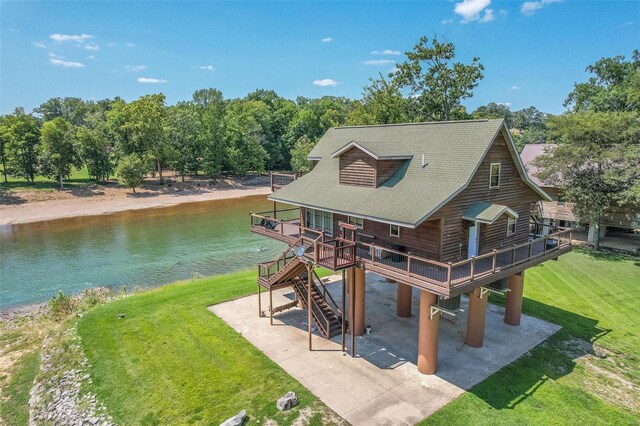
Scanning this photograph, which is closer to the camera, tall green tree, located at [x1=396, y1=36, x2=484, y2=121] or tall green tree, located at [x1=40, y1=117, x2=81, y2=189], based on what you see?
tall green tree, located at [x1=396, y1=36, x2=484, y2=121]

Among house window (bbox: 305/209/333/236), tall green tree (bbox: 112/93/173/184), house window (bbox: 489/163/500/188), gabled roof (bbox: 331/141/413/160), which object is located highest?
tall green tree (bbox: 112/93/173/184)

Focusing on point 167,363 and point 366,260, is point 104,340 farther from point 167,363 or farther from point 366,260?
point 366,260

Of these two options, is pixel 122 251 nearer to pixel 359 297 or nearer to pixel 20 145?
pixel 359 297

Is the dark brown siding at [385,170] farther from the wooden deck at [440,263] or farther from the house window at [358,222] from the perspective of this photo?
the wooden deck at [440,263]

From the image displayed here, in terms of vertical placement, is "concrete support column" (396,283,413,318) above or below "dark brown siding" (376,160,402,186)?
below

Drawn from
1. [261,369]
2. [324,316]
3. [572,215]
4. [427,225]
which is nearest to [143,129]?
[324,316]

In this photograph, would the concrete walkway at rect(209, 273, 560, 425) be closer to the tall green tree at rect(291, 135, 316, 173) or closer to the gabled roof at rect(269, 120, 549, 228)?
the gabled roof at rect(269, 120, 549, 228)

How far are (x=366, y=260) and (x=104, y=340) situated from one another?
1190 cm

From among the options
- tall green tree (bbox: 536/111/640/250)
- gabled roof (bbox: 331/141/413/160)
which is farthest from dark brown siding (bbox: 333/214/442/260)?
tall green tree (bbox: 536/111/640/250)

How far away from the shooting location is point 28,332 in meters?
19.6

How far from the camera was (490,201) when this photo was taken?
49.8 ft

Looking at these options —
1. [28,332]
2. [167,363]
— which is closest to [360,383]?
[167,363]

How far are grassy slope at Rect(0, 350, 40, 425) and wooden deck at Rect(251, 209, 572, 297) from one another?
11377 millimetres

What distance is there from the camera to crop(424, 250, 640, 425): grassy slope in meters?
11.6
